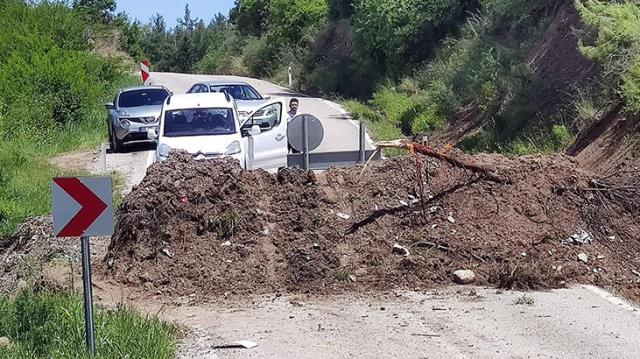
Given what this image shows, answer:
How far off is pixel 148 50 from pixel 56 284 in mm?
84193

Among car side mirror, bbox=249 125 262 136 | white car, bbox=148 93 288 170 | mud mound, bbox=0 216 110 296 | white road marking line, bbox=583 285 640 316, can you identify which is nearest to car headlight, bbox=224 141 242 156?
white car, bbox=148 93 288 170

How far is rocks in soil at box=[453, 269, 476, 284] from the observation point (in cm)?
1170

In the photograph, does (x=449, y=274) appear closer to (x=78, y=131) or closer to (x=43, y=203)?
(x=43, y=203)

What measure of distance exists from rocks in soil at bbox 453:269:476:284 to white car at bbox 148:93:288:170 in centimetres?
741

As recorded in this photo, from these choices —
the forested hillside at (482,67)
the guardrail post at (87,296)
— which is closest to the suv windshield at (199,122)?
the forested hillside at (482,67)

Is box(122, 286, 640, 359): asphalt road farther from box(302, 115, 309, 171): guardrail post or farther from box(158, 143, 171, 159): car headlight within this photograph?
box(158, 143, 171, 159): car headlight

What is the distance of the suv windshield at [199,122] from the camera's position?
62.3 ft

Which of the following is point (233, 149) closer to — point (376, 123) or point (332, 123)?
point (376, 123)

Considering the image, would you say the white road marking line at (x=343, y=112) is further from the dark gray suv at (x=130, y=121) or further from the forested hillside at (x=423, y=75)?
the dark gray suv at (x=130, y=121)

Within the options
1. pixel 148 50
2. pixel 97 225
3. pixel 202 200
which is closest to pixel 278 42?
pixel 148 50

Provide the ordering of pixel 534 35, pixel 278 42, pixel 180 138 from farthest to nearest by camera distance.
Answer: pixel 278 42 → pixel 534 35 → pixel 180 138

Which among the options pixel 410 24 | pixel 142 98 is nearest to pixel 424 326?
pixel 142 98

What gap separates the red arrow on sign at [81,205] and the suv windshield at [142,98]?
20.6 meters

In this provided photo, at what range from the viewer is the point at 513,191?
13.2m
